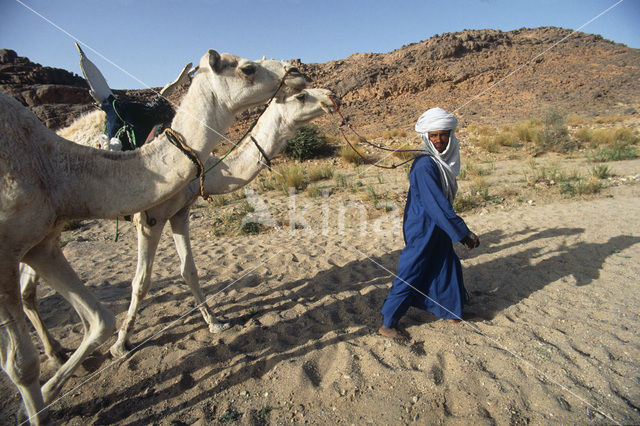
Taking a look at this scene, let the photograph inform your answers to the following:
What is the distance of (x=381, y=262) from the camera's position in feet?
16.7

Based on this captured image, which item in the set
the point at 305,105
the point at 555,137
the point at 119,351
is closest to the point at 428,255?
the point at 305,105

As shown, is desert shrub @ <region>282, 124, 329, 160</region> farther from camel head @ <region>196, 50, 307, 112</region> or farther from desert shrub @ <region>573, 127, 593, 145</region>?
camel head @ <region>196, 50, 307, 112</region>

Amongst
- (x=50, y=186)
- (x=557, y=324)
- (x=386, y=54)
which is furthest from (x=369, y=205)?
(x=386, y=54)

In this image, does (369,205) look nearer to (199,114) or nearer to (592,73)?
(199,114)

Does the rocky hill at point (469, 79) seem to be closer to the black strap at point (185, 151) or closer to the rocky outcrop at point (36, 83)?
the rocky outcrop at point (36, 83)

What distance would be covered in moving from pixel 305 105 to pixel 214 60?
1.03 meters

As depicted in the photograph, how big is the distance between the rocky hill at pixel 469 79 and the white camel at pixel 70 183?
2209cm

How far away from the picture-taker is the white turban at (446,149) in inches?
117

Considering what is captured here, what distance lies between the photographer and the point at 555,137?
1267 centimetres

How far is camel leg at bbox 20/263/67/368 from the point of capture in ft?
9.83

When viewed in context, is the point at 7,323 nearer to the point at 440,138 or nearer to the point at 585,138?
the point at 440,138

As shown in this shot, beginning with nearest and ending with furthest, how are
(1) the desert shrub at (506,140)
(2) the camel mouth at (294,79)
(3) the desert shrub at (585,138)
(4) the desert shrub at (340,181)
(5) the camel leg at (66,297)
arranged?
(5) the camel leg at (66,297)
(2) the camel mouth at (294,79)
(4) the desert shrub at (340,181)
(3) the desert shrub at (585,138)
(1) the desert shrub at (506,140)

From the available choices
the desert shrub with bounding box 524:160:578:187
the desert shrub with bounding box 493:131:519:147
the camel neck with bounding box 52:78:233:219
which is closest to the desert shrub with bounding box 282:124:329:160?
the desert shrub with bounding box 493:131:519:147

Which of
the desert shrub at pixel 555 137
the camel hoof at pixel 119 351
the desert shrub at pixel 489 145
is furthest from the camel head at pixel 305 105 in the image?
the desert shrub at pixel 555 137
